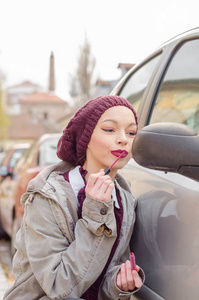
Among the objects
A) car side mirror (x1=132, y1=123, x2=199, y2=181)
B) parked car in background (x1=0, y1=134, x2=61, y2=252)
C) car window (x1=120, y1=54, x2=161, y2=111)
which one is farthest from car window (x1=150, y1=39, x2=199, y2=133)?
parked car in background (x1=0, y1=134, x2=61, y2=252)

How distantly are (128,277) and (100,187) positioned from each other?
1.13 ft

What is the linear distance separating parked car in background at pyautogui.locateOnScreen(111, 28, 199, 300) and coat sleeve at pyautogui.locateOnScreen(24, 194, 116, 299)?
0.71 ft

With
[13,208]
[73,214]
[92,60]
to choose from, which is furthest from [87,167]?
[92,60]

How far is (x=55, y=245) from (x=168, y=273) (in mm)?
415

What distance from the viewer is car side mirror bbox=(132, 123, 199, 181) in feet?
5.52

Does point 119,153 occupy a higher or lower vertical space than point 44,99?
higher

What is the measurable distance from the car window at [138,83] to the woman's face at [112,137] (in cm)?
76

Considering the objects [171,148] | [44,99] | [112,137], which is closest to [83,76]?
[112,137]

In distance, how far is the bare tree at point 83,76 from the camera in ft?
128

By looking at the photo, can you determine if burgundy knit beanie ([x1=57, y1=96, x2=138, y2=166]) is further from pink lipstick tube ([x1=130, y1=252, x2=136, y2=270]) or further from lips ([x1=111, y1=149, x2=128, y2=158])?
pink lipstick tube ([x1=130, y1=252, x2=136, y2=270])

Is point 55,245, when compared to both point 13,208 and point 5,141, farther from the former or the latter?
point 5,141

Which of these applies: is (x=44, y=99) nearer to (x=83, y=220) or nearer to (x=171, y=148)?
(x=83, y=220)

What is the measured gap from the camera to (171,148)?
1693 mm

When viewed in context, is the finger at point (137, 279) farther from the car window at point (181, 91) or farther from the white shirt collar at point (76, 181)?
the car window at point (181, 91)
